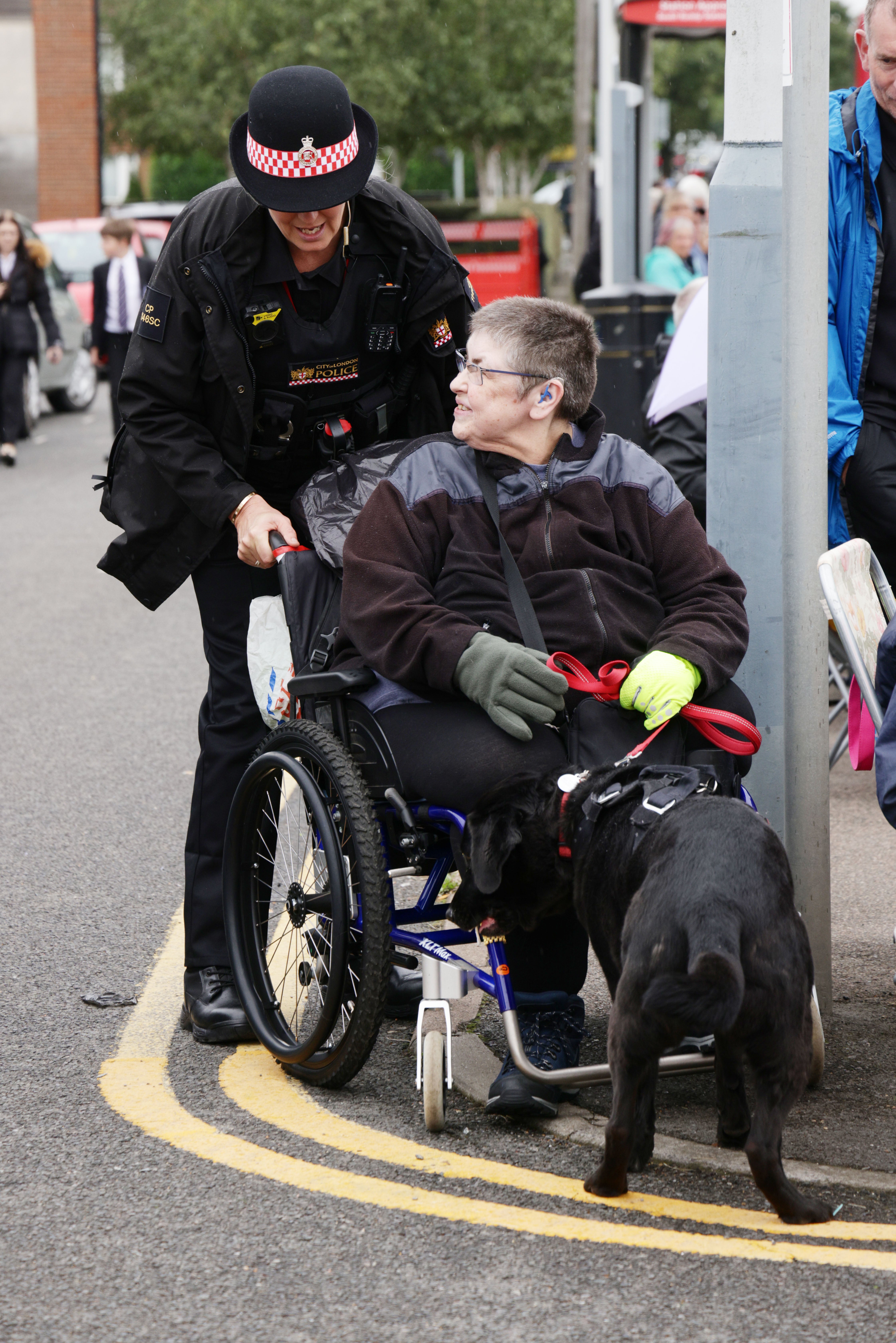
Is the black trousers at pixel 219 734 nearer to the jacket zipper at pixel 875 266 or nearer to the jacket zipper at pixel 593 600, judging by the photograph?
the jacket zipper at pixel 593 600

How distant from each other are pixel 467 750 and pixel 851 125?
2.06 meters

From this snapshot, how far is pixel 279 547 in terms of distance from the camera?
3.81 metres

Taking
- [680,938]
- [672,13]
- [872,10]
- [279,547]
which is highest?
[672,13]

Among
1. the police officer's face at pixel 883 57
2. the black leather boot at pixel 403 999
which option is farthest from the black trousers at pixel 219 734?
the police officer's face at pixel 883 57

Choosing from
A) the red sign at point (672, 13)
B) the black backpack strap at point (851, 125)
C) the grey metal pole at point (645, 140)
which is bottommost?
the black backpack strap at point (851, 125)

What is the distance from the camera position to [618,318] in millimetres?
10391

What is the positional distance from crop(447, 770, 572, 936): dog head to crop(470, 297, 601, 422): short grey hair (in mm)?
862

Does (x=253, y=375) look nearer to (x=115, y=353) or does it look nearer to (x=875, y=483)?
(x=875, y=483)

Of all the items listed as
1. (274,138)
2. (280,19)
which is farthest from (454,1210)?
(280,19)

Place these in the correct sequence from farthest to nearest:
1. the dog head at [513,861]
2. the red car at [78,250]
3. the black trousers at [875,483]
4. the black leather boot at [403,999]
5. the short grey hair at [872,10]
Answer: the red car at [78,250] < the black trousers at [875,483] < the black leather boot at [403,999] < the short grey hair at [872,10] < the dog head at [513,861]

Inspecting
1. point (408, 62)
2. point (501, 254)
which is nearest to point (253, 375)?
point (501, 254)

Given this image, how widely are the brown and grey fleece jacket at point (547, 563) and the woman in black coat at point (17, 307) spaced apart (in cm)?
1227

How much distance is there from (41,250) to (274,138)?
1242cm

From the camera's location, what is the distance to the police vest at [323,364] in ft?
12.7
